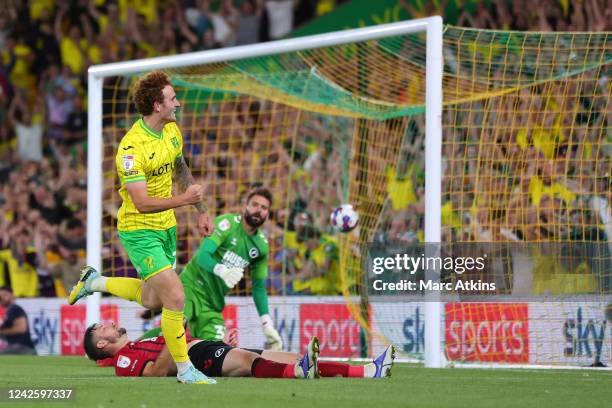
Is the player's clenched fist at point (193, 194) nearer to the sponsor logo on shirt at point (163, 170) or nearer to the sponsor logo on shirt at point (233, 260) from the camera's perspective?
the sponsor logo on shirt at point (163, 170)

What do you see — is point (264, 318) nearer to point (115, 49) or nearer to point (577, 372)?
point (577, 372)

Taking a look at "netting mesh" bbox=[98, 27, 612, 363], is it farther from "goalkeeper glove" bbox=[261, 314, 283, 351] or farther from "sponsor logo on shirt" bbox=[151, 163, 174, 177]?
"sponsor logo on shirt" bbox=[151, 163, 174, 177]

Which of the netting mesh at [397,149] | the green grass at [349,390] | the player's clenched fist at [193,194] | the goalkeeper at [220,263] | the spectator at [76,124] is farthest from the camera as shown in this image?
the spectator at [76,124]

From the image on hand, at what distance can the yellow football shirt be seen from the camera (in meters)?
7.71

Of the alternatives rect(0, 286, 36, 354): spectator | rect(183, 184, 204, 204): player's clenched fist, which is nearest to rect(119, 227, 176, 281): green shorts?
rect(183, 184, 204, 204): player's clenched fist

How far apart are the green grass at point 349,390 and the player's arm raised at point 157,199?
3.82 ft

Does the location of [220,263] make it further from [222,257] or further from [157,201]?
[157,201]

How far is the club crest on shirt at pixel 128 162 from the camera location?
7684 millimetres

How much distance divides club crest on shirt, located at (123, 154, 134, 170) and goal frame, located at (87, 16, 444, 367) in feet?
10.9

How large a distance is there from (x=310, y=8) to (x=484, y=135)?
7.29 meters

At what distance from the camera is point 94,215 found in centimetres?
1209

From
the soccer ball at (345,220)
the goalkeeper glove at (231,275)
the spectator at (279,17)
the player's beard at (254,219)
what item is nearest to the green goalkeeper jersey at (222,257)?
the player's beard at (254,219)

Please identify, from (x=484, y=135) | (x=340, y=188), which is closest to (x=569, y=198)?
(x=484, y=135)

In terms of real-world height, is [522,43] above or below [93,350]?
above
